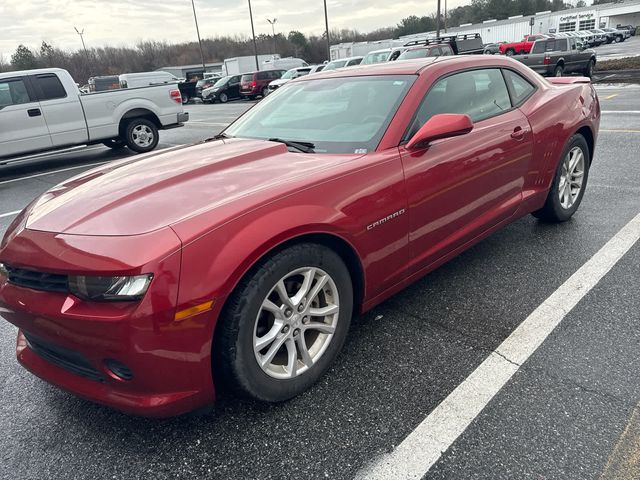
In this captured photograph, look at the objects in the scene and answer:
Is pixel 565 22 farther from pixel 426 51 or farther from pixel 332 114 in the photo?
pixel 332 114

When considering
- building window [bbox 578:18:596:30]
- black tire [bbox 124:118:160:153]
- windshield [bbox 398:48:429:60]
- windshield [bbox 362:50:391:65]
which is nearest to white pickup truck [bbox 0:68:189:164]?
black tire [bbox 124:118:160:153]

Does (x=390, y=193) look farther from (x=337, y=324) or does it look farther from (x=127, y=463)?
(x=127, y=463)

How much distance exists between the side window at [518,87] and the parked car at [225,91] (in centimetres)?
2713

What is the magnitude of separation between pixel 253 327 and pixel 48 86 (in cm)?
936

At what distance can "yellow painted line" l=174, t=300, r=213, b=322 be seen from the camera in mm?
1846

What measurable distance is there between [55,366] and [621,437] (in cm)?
247

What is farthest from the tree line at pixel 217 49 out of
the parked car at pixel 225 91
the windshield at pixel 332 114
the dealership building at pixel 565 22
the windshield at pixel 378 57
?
the windshield at pixel 332 114

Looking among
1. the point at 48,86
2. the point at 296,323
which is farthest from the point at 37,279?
the point at 48,86

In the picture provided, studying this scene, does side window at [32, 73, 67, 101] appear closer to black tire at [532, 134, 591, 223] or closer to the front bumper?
the front bumper

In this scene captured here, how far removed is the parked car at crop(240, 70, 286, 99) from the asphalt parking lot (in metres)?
26.4

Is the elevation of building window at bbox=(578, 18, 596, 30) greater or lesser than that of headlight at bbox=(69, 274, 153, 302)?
greater

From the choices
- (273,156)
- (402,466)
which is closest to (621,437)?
(402,466)

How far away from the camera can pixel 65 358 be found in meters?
2.11

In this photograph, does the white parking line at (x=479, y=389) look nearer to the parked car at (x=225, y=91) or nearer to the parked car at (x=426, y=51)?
the parked car at (x=426, y=51)
